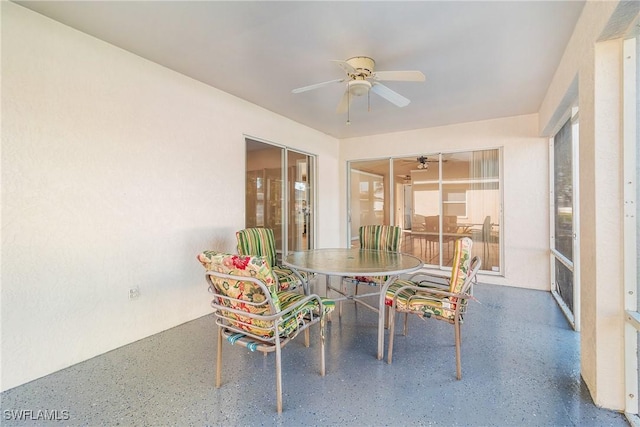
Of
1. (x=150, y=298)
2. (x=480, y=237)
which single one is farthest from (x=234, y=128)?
(x=480, y=237)

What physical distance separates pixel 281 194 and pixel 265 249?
4.91ft

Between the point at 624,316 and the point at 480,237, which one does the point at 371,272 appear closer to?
the point at 624,316

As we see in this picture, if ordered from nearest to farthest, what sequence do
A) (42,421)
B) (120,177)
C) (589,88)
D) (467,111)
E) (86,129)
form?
(42,421) < (589,88) < (86,129) < (120,177) < (467,111)

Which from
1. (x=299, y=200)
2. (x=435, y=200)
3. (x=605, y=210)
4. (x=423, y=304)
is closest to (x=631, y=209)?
(x=605, y=210)

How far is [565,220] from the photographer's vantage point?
3459 mm

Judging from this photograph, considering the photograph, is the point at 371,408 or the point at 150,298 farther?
the point at 150,298

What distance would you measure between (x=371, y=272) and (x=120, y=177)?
7.62 feet

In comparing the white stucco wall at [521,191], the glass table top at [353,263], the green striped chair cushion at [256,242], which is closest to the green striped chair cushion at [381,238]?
the glass table top at [353,263]

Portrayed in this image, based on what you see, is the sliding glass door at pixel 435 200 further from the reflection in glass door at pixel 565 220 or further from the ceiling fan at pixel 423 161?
the reflection in glass door at pixel 565 220

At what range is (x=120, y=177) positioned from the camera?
2.57m

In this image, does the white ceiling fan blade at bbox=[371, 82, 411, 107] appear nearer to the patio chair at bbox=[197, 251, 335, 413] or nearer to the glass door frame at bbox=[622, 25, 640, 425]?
the glass door frame at bbox=[622, 25, 640, 425]

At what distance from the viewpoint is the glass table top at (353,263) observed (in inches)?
89.0

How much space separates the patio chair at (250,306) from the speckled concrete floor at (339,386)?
0.75 feet

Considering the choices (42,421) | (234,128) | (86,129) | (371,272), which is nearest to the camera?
(42,421)
